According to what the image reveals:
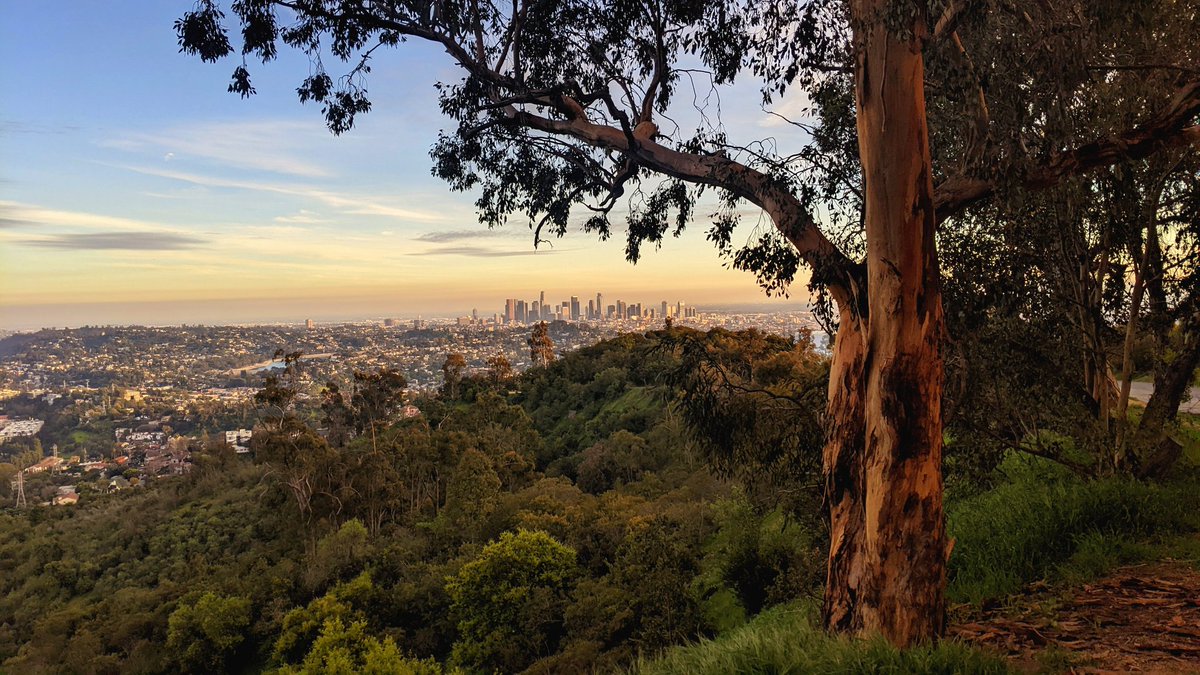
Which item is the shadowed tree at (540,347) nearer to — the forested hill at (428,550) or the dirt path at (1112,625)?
the forested hill at (428,550)

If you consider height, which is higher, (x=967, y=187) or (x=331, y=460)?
(x=967, y=187)

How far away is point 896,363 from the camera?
13.9 feet

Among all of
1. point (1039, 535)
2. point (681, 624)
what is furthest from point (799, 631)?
point (681, 624)

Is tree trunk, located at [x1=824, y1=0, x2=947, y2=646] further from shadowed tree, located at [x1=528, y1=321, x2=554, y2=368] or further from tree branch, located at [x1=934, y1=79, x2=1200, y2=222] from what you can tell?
shadowed tree, located at [x1=528, y1=321, x2=554, y2=368]

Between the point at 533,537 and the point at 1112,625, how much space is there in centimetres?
1427

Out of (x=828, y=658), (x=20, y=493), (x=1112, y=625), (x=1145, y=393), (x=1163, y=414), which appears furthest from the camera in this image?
(x=20, y=493)

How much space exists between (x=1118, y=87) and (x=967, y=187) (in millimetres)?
2566

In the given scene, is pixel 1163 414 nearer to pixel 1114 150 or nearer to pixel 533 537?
pixel 1114 150

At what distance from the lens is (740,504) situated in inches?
525

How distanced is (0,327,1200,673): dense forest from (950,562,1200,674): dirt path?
306mm

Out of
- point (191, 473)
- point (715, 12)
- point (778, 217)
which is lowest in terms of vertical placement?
point (191, 473)

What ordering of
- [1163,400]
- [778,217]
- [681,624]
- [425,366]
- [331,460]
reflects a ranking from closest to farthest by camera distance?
[778,217]
[1163,400]
[681,624]
[331,460]
[425,366]

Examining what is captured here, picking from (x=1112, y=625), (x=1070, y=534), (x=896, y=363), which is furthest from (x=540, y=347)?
(x=1112, y=625)

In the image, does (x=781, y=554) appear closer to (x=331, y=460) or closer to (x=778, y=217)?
(x=778, y=217)
